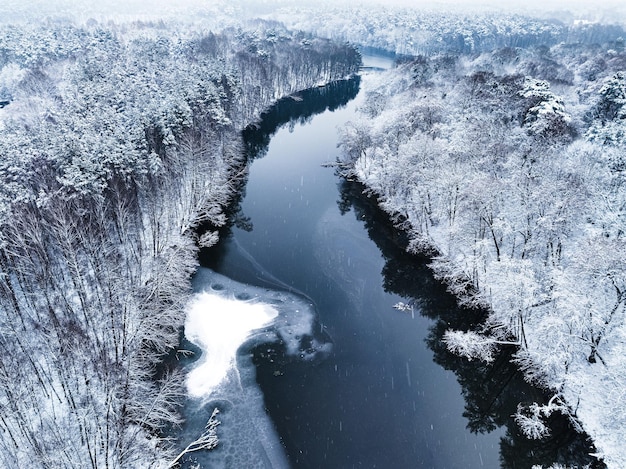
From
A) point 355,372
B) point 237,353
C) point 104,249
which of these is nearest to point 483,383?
point 355,372

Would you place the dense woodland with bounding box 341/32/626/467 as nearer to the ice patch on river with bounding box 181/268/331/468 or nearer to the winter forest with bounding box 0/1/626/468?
the winter forest with bounding box 0/1/626/468

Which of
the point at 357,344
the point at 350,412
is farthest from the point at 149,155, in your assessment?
the point at 350,412

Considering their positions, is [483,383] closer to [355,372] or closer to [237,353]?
[355,372]

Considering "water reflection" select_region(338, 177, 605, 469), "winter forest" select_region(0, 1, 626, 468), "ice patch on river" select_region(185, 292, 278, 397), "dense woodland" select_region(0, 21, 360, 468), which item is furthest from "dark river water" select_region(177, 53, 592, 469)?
"dense woodland" select_region(0, 21, 360, 468)

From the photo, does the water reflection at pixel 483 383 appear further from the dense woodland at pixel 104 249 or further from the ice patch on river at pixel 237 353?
the dense woodland at pixel 104 249

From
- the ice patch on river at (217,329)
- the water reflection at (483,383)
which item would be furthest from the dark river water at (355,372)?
the ice patch on river at (217,329)

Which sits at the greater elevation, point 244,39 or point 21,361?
point 244,39

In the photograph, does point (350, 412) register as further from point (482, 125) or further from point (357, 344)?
point (482, 125)
